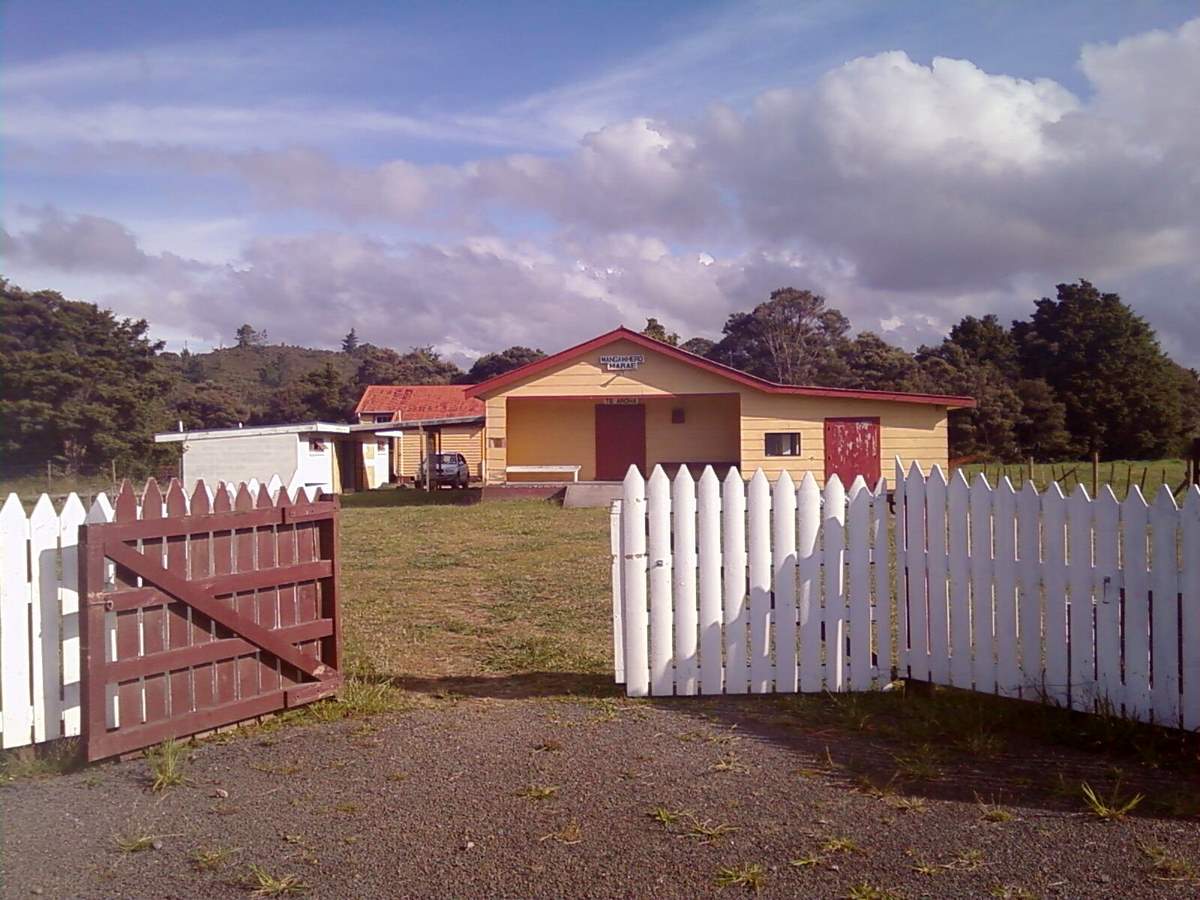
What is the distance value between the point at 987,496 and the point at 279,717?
4.05 m

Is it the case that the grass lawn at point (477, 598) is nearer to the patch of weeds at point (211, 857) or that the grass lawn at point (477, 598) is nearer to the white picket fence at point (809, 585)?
the white picket fence at point (809, 585)

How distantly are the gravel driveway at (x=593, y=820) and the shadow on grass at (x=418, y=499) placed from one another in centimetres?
1970

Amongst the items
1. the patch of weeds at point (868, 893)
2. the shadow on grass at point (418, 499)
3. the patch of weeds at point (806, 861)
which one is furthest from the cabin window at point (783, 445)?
the patch of weeds at point (868, 893)

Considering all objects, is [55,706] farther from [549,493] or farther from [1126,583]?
[549,493]

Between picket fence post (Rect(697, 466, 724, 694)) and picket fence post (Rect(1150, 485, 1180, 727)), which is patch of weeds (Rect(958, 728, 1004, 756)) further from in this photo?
picket fence post (Rect(697, 466, 724, 694))

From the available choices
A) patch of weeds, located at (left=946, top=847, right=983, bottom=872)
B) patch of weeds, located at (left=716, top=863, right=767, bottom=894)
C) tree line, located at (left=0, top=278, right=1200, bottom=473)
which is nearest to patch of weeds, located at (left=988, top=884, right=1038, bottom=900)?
patch of weeds, located at (left=946, top=847, right=983, bottom=872)

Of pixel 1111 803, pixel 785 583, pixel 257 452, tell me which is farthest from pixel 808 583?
pixel 257 452

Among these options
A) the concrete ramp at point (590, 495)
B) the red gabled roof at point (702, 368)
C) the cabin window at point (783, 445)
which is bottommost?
the concrete ramp at point (590, 495)

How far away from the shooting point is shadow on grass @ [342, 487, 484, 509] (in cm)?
2531

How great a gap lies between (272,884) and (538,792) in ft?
3.96

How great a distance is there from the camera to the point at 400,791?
4.46 m

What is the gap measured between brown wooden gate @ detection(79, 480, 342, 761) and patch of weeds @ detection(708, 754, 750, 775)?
2353 mm

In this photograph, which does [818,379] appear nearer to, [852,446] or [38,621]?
[852,446]

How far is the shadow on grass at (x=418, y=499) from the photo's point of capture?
25.3 metres
